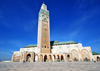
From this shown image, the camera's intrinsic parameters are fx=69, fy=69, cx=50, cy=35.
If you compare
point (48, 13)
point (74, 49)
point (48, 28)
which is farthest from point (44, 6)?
point (74, 49)

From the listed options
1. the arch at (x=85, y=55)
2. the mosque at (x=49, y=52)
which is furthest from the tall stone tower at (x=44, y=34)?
the arch at (x=85, y=55)

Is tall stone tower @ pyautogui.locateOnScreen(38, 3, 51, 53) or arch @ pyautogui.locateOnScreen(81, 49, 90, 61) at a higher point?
tall stone tower @ pyautogui.locateOnScreen(38, 3, 51, 53)

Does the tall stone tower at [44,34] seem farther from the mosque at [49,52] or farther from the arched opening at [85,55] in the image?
the arched opening at [85,55]

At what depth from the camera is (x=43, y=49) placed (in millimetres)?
33250

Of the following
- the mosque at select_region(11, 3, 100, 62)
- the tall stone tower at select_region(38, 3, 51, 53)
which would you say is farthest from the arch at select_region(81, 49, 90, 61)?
the tall stone tower at select_region(38, 3, 51, 53)

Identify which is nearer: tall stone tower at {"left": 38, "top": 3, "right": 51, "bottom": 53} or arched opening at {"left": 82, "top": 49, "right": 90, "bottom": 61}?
arched opening at {"left": 82, "top": 49, "right": 90, "bottom": 61}

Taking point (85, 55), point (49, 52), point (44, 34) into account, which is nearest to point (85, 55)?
point (85, 55)

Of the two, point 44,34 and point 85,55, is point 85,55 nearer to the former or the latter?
point 85,55

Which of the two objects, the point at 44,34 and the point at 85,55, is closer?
the point at 85,55

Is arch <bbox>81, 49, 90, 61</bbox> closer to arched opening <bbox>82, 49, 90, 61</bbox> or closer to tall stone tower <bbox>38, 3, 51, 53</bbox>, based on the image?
arched opening <bbox>82, 49, 90, 61</bbox>

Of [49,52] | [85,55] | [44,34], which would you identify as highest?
[44,34]

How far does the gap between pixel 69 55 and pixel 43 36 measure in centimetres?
1545

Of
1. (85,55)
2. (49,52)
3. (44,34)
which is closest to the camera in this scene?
(85,55)

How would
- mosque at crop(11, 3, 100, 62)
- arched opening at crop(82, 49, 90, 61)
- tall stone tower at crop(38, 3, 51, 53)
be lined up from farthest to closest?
1. tall stone tower at crop(38, 3, 51, 53)
2. arched opening at crop(82, 49, 90, 61)
3. mosque at crop(11, 3, 100, 62)
